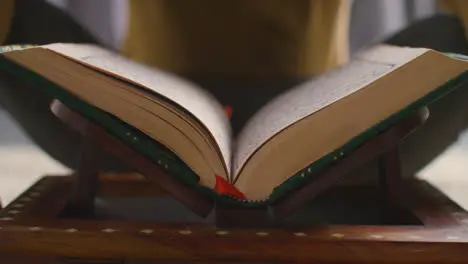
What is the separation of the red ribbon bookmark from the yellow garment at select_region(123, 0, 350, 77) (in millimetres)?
352

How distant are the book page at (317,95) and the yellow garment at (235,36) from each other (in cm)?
18

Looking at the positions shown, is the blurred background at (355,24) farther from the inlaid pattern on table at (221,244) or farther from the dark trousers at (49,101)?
the inlaid pattern on table at (221,244)

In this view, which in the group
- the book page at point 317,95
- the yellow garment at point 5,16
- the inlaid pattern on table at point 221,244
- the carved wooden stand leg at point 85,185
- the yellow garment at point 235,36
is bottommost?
the inlaid pattern on table at point 221,244

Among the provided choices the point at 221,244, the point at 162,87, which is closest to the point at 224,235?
the point at 221,244

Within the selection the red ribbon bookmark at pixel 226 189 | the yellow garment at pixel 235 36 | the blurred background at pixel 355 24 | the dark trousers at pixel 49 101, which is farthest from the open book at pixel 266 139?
the blurred background at pixel 355 24

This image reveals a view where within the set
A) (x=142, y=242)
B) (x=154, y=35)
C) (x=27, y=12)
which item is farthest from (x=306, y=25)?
(x=142, y=242)

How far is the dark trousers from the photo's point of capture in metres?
0.62

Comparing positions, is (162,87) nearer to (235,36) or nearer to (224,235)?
(224,235)

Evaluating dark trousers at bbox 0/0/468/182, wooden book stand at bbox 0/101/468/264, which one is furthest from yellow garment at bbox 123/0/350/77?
wooden book stand at bbox 0/101/468/264

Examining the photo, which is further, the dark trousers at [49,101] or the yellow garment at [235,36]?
the yellow garment at [235,36]

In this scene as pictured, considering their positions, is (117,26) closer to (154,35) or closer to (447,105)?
(154,35)

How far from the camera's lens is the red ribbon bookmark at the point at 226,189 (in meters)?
0.43

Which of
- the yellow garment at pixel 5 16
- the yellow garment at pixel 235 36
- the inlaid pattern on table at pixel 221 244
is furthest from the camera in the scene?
the yellow garment at pixel 235 36

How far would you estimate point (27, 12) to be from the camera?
0.65 metres
